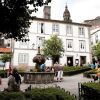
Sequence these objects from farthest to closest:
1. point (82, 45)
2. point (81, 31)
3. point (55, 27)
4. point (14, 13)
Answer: point (81, 31) < point (82, 45) < point (55, 27) < point (14, 13)

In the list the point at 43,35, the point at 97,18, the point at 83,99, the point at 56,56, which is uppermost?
the point at 97,18

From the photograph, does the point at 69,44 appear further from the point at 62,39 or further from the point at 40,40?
the point at 40,40

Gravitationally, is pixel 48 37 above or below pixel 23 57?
above

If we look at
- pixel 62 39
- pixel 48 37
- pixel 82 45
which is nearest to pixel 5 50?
pixel 48 37

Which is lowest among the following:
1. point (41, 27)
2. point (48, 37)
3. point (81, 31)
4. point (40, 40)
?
point (40, 40)

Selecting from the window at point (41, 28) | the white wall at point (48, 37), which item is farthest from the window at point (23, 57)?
the window at point (41, 28)

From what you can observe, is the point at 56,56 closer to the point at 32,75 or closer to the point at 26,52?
the point at 26,52

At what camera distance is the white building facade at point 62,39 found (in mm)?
49469

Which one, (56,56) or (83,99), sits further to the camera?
(56,56)

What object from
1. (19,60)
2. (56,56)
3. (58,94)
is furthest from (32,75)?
(19,60)

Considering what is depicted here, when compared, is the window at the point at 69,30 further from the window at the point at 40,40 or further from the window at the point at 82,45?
the window at the point at 40,40

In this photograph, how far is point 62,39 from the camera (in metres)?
52.7

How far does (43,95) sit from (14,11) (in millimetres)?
3910

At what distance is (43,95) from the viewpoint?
8.49 m
